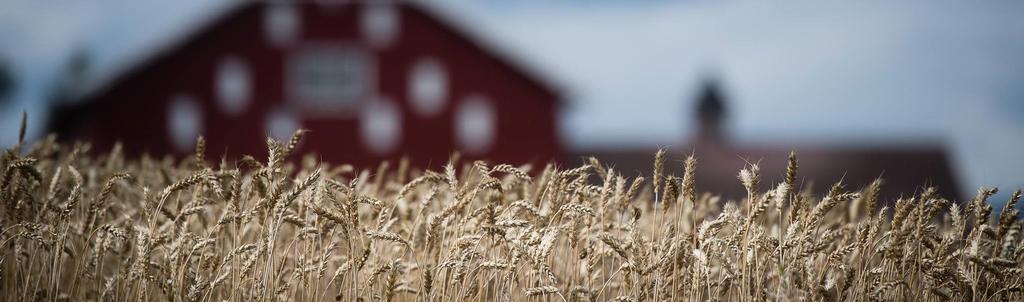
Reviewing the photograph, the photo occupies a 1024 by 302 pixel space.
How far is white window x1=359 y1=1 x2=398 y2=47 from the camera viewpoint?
35.5 metres

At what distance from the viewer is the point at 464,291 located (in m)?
4.88

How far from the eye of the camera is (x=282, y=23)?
118 ft

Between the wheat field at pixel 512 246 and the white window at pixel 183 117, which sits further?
the white window at pixel 183 117

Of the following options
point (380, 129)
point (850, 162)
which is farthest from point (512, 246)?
point (850, 162)

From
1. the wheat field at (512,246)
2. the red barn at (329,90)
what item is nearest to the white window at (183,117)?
the red barn at (329,90)

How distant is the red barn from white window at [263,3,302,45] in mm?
32

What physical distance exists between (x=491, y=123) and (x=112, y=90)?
1207cm

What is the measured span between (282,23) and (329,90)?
293 centimetres

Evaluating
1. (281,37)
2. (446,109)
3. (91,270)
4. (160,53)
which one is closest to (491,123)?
(446,109)

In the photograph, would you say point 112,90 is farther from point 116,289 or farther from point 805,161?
point 116,289

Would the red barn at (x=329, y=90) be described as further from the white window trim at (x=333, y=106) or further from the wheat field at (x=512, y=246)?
the wheat field at (x=512, y=246)

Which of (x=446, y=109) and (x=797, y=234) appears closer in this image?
(x=797, y=234)

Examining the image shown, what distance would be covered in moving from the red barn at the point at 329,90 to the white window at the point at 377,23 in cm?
3

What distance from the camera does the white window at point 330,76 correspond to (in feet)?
114
